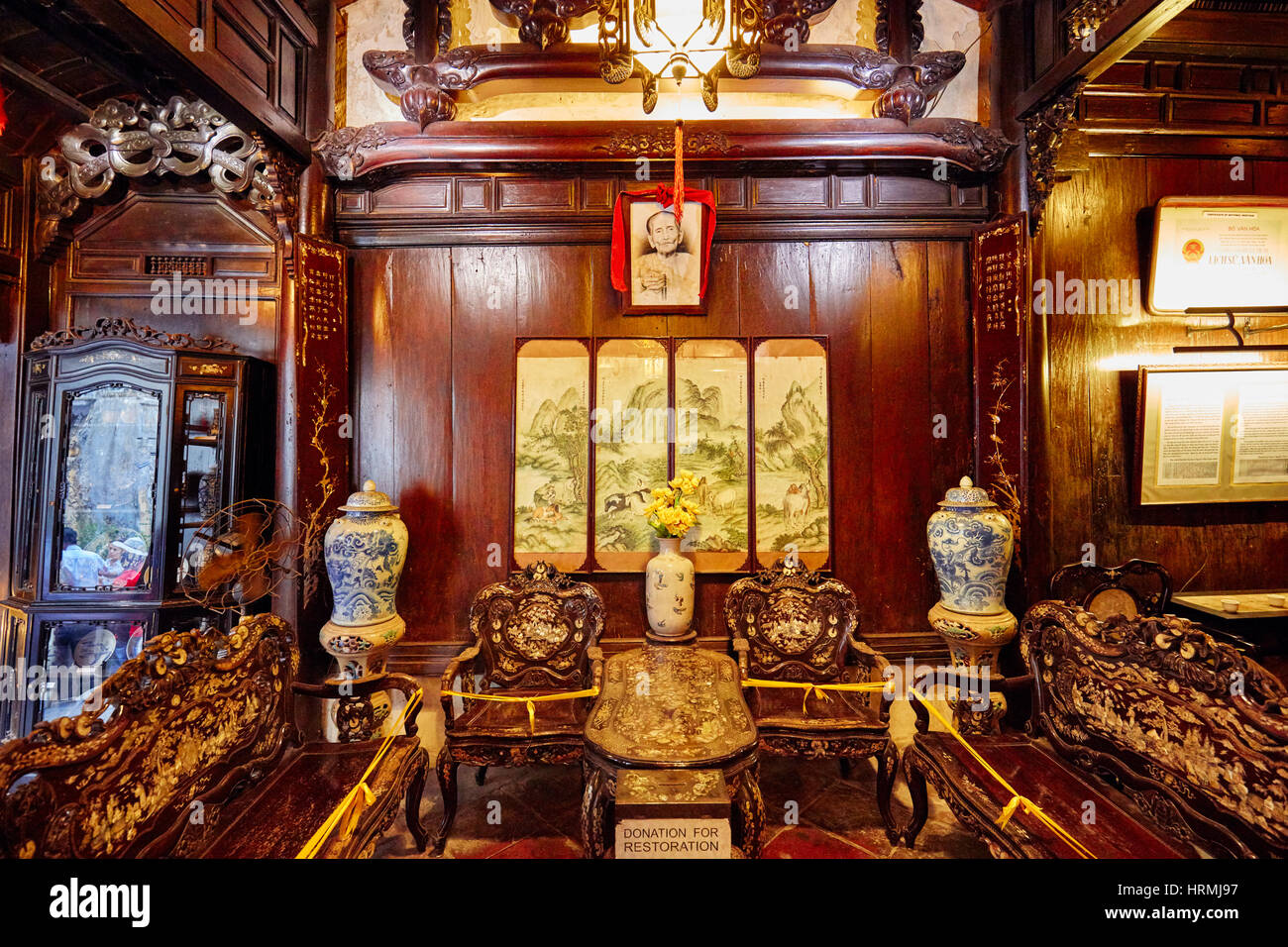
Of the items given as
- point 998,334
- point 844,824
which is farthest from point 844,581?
point 998,334

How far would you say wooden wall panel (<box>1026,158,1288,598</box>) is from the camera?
3299 mm

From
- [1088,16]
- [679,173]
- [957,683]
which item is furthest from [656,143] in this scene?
[957,683]

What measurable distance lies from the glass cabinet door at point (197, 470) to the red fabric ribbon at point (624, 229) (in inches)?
101

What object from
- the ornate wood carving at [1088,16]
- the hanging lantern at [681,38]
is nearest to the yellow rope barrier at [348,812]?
the hanging lantern at [681,38]

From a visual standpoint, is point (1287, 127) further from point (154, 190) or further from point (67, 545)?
point (67, 545)

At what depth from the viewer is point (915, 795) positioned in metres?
2.45

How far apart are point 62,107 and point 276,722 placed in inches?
170

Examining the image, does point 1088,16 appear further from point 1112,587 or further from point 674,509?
point 674,509

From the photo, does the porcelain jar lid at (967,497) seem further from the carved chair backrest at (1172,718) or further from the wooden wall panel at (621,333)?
the carved chair backrest at (1172,718)

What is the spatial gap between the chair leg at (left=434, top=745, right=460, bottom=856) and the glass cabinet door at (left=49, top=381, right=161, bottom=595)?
2.25m

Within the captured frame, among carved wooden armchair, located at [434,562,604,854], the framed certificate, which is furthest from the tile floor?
Answer: the framed certificate

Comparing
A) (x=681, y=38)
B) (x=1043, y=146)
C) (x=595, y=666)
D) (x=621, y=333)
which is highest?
(x=1043, y=146)

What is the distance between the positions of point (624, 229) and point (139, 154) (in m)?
3.37

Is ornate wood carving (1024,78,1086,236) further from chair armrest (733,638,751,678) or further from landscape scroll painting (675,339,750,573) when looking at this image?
chair armrest (733,638,751,678)
